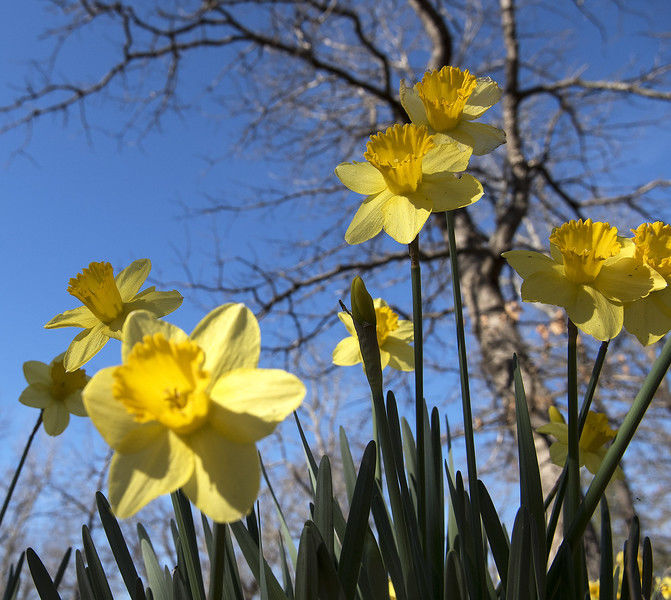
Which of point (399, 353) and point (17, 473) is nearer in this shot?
A: point (17, 473)

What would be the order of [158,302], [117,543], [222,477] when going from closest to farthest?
[222,477] → [117,543] → [158,302]

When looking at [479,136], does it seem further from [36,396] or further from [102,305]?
[36,396]

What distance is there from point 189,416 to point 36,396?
30.6 inches

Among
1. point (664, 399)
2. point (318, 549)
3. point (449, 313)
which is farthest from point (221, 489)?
point (664, 399)

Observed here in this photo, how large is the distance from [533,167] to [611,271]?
195 inches

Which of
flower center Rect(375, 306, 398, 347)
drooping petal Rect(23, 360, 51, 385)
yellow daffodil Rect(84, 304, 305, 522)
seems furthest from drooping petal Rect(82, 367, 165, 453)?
drooping petal Rect(23, 360, 51, 385)

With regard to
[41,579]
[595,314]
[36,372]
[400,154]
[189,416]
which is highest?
[400,154]

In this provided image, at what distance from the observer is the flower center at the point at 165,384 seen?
1.36ft

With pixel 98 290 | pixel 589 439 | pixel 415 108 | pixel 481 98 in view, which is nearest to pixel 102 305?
pixel 98 290

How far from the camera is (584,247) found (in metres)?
0.68

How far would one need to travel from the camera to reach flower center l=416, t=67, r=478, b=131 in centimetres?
75

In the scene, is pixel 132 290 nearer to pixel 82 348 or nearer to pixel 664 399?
pixel 82 348

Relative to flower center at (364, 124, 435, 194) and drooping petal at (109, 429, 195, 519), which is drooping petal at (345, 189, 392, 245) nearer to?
flower center at (364, 124, 435, 194)

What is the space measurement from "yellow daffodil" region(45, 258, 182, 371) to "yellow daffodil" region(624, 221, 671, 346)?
1.88 ft
